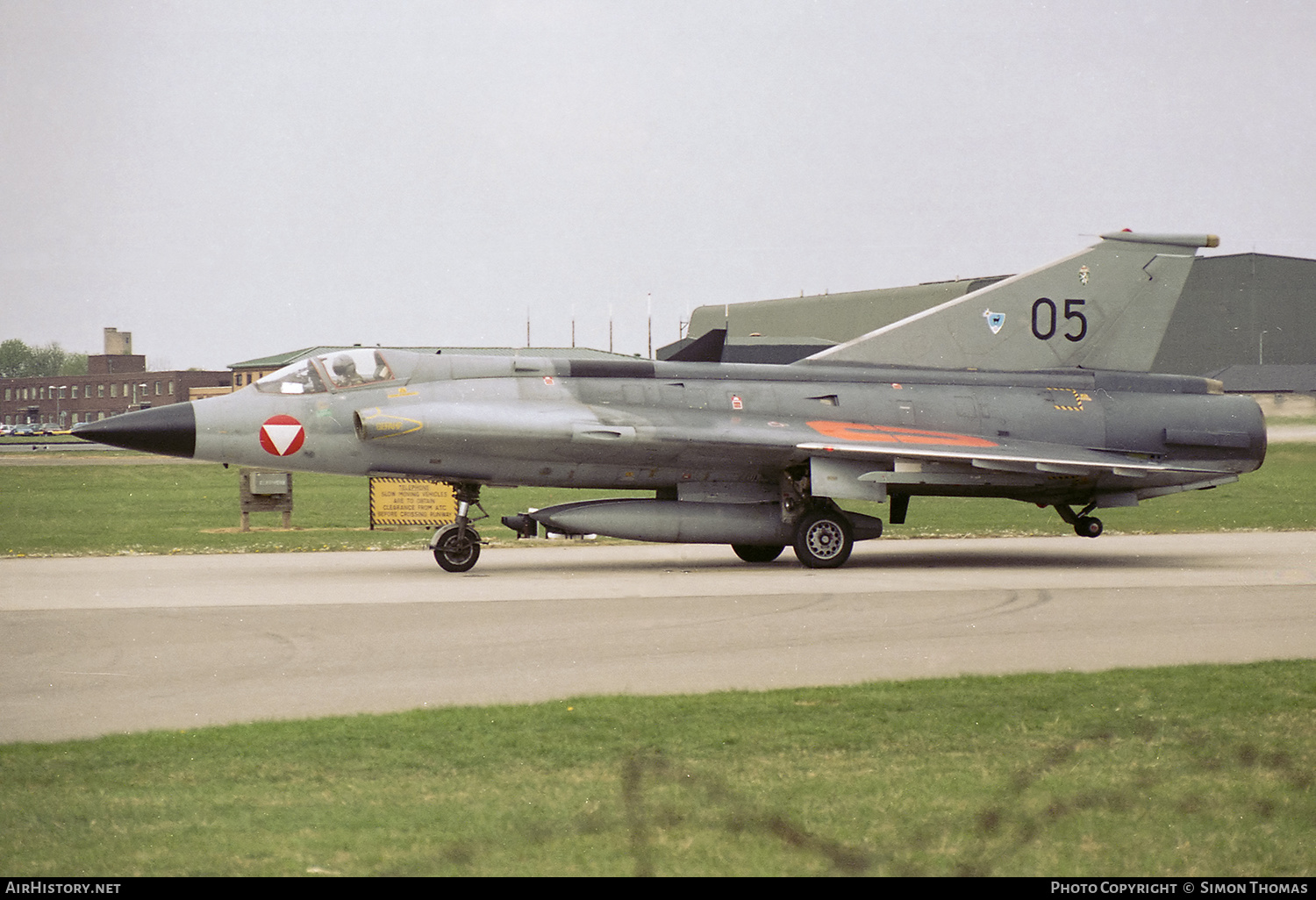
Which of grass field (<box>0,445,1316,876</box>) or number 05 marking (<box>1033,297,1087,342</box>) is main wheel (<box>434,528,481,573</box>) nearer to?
grass field (<box>0,445,1316,876</box>)

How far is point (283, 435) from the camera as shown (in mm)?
16453

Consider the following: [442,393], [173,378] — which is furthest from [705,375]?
[173,378]

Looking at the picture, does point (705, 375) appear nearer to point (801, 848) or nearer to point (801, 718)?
point (801, 718)

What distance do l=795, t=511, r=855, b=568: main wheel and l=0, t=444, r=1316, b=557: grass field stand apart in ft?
18.2

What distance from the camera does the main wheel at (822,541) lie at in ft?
56.9

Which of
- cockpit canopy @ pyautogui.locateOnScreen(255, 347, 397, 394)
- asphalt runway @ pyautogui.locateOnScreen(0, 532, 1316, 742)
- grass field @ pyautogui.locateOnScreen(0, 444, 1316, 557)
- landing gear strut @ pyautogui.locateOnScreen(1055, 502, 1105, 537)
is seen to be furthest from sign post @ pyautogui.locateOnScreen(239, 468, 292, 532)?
landing gear strut @ pyautogui.locateOnScreen(1055, 502, 1105, 537)

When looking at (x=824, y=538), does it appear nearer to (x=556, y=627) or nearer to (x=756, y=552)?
(x=756, y=552)

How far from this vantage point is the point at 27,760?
6.49 metres

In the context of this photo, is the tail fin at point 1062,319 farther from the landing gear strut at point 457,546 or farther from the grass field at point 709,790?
the grass field at point 709,790

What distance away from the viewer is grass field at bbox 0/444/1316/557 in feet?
70.0

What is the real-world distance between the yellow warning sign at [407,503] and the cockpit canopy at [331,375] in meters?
7.25

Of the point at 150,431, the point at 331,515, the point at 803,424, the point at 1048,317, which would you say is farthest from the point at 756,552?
the point at 331,515

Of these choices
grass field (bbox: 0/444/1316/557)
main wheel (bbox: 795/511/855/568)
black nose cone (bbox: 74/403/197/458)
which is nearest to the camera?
black nose cone (bbox: 74/403/197/458)

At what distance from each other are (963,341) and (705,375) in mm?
4273
